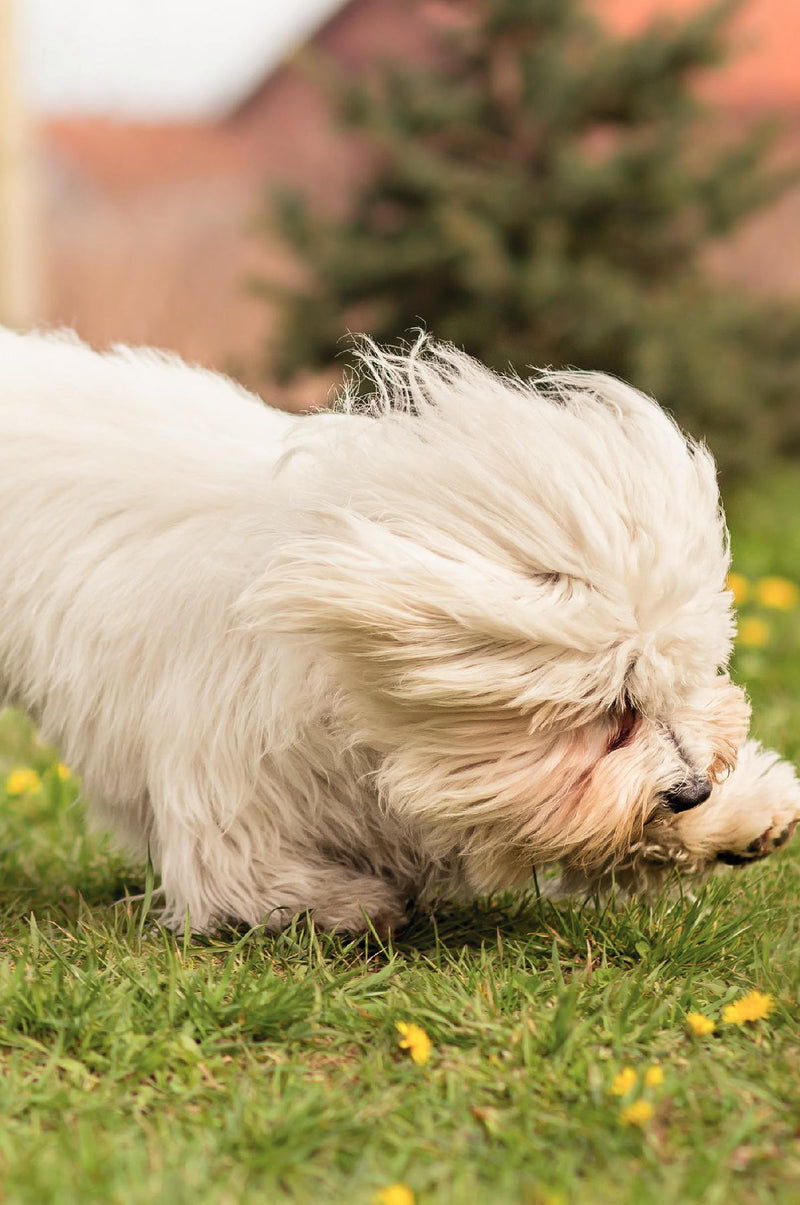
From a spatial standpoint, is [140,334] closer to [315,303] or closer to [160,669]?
[315,303]

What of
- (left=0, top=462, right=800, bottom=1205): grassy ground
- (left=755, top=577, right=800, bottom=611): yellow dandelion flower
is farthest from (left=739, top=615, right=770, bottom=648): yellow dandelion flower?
(left=0, top=462, right=800, bottom=1205): grassy ground

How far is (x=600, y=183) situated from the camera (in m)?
7.53

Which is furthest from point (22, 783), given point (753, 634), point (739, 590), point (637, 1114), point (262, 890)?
point (739, 590)

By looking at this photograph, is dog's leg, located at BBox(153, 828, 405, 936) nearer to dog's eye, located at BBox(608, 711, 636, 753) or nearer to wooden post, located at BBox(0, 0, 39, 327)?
dog's eye, located at BBox(608, 711, 636, 753)

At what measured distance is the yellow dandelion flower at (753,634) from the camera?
4.70 metres

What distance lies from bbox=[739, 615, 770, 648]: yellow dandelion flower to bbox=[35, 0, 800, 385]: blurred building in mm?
4719

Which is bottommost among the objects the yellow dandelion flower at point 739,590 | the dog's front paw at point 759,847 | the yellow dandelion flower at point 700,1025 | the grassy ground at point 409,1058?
the grassy ground at point 409,1058

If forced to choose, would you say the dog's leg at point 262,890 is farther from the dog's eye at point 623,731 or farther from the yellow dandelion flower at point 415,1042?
the dog's eye at point 623,731

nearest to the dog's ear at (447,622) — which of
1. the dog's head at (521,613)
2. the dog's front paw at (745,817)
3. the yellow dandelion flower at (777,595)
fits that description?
the dog's head at (521,613)

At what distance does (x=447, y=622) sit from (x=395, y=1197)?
87 centimetres

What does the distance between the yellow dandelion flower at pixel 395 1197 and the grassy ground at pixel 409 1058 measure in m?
0.05

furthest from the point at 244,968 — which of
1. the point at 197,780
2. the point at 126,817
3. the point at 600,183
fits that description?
the point at 600,183

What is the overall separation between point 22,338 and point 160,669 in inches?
38.7

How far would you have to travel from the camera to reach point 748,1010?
2.23 metres
